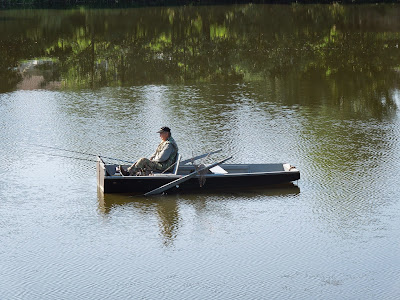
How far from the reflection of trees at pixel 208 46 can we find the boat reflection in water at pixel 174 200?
10352 millimetres

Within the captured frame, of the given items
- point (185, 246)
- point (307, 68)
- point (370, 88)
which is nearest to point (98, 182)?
point (185, 246)

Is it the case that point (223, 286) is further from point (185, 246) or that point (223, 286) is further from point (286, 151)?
point (286, 151)

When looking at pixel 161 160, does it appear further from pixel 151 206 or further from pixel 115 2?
pixel 115 2

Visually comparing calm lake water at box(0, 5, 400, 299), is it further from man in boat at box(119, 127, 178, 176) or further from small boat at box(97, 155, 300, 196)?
man in boat at box(119, 127, 178, 176)

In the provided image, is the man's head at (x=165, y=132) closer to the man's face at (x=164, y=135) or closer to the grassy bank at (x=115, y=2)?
the man's face at (x=164, y=135)

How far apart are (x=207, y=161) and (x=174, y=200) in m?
2.50

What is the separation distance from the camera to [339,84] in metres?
26.2

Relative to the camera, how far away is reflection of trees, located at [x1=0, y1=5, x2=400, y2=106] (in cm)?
2798

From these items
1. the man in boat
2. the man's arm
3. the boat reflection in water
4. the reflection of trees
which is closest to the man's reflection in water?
the boat reflection in water

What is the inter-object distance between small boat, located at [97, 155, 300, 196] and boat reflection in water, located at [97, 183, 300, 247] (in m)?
0.10

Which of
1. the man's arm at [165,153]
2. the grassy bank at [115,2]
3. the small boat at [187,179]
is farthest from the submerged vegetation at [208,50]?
the man's arm at [165,153]

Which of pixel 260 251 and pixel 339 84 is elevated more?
pixel 339 84

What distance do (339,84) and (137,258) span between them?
16162 mm

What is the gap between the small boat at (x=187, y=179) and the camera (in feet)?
45.1
